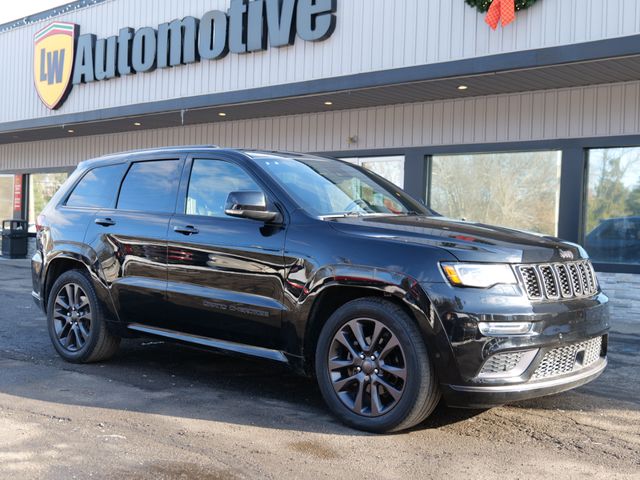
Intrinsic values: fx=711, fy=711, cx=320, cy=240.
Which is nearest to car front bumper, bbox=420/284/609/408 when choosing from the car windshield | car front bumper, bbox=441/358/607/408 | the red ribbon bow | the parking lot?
car front bumper, bbox=441/358/607/408

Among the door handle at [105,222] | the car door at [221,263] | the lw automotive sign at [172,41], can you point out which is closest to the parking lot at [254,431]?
the car door at [221,263]

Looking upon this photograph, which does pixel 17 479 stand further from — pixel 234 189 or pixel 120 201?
pixel 120 201

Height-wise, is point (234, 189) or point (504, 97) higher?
point (504, 97)

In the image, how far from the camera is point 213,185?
17.7 feet

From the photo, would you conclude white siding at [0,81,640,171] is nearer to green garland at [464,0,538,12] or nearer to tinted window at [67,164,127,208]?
green garland at [464,0,538,12]

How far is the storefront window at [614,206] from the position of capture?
10273mm

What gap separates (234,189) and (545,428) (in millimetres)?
2701

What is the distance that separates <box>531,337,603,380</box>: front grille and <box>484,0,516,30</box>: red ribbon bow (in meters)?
6.54

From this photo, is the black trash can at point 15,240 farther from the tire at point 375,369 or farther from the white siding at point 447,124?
the tire at point 375,369

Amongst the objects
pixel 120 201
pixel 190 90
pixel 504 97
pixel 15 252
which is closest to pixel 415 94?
pixel 504 97

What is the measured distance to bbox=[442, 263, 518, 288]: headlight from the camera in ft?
13.3

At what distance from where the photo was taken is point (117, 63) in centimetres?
1595

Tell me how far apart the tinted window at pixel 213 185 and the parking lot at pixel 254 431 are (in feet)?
4.51

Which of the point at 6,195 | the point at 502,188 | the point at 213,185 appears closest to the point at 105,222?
the point at 213,185
